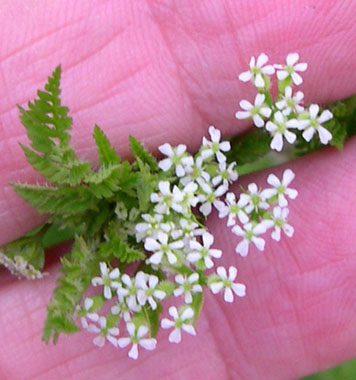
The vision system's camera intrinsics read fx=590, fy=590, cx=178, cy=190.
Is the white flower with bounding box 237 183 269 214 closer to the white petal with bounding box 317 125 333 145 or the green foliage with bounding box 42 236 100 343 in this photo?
the white petal with bounding box 317 125 333 145

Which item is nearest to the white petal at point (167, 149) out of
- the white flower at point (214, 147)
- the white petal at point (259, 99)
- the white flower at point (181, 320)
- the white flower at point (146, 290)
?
the white flower at point (214, 147)

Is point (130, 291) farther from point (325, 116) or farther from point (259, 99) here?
point (325, 116)

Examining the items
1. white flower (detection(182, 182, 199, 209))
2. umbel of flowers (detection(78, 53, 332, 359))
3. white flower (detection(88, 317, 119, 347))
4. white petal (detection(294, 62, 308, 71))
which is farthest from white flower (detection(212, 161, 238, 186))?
white flower (detection(88, 317, 119, 347))

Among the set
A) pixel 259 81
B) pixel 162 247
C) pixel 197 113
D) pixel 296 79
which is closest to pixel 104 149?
pixel 162 247

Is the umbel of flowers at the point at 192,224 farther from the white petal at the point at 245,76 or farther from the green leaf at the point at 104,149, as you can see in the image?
the green leaf at the point at 104,149

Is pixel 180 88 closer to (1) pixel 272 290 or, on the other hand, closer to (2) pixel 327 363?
(1) pixel 272 290

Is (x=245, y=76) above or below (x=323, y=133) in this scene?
above
